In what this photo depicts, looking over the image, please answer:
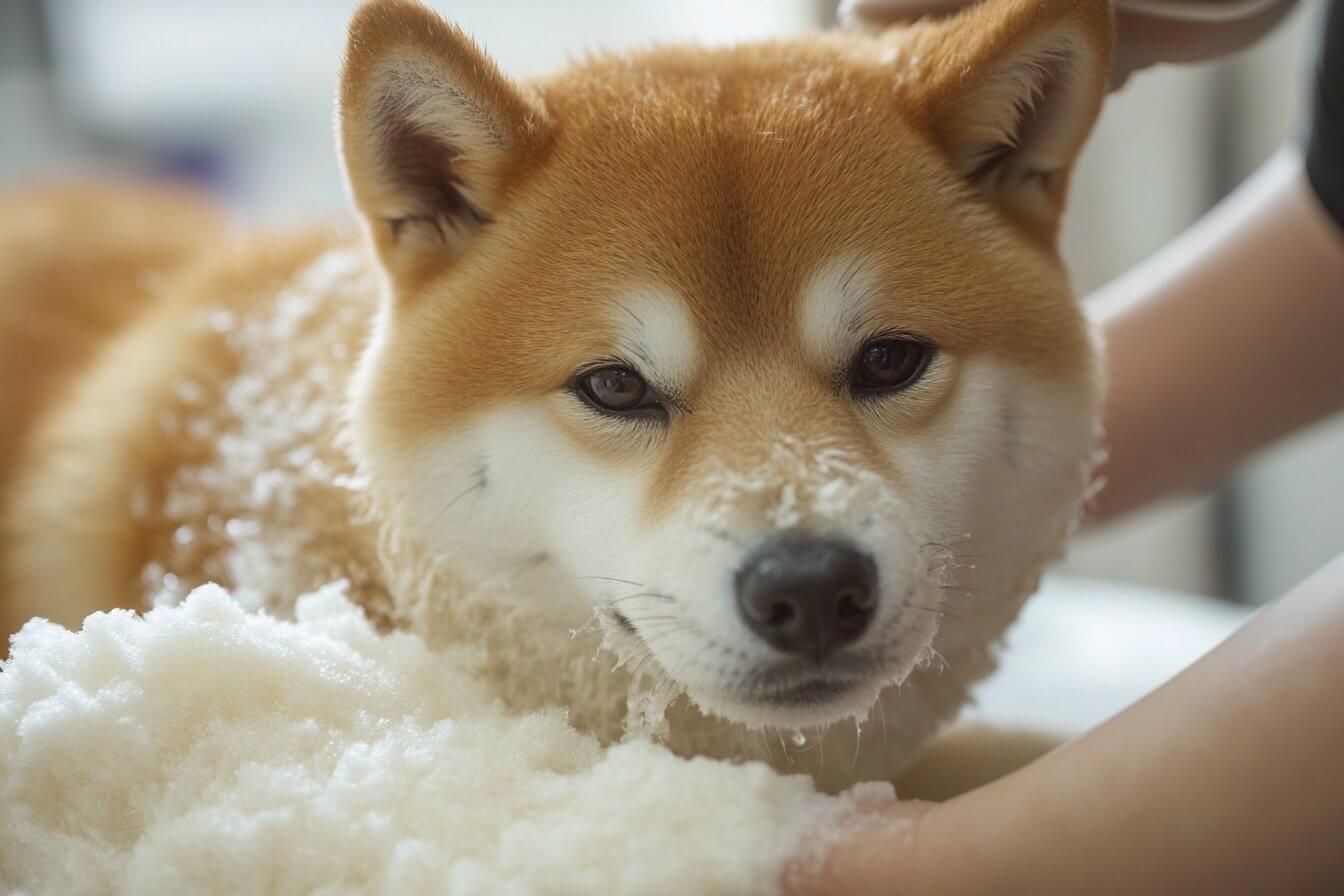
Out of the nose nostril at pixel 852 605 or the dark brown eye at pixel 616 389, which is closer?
the nose nostril at pixel 852 605

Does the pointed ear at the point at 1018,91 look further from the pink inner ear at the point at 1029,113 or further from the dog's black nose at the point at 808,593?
the dog's black nose at the point at 808,593

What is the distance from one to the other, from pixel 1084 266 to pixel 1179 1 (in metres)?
1.20

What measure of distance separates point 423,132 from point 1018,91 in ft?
1.23

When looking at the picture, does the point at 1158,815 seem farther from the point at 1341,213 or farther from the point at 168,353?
the point at 168,353

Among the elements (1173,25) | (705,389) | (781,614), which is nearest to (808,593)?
(781,614)

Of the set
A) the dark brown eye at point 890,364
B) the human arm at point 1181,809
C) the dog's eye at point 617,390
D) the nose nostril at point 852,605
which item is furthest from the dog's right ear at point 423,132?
the human arm at point 1181,809

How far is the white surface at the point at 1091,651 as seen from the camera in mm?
1062

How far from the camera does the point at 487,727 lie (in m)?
0.61

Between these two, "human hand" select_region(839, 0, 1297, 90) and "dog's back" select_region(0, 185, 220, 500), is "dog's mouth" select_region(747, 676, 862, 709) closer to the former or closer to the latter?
"human hand" select_region(839, 0, 1297, 90)

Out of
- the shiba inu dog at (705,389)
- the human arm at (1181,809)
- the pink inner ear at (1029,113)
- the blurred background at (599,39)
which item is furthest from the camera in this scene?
the blurred background at (599,39)

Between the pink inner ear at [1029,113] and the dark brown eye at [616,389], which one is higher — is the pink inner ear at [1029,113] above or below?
above

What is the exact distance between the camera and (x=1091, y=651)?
1.27 m

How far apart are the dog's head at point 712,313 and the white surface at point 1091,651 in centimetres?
33

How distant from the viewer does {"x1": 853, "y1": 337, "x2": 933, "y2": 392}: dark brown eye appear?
2.31ft
